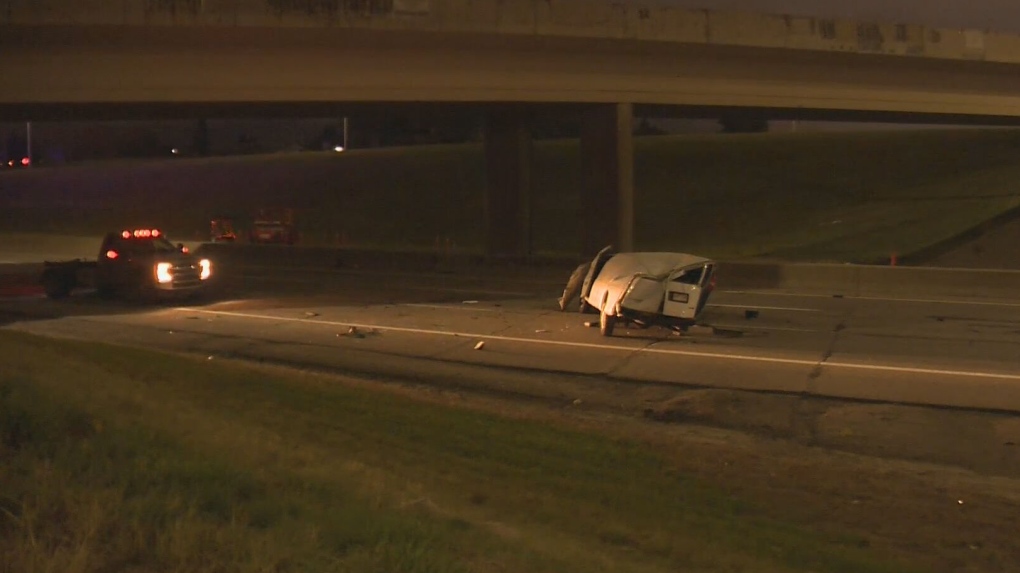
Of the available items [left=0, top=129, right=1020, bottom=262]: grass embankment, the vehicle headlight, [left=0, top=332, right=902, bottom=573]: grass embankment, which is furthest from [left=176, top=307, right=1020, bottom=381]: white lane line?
[left=0, top=129, right=1020, bottom=262]: grass embankment

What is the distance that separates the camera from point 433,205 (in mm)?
69625

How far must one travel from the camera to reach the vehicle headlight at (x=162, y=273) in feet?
86.0

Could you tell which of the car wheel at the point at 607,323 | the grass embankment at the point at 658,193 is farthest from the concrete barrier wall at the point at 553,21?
the car wheel at the point at 607,323

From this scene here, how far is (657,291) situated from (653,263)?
0.61m

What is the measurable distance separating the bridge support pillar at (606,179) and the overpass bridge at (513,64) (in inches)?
2.1

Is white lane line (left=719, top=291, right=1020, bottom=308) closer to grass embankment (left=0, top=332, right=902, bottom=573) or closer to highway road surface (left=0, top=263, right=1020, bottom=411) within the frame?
highway road surface (left=0, top=263, right=1020, bottom=411)

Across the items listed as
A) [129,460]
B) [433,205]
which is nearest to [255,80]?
[129,460]

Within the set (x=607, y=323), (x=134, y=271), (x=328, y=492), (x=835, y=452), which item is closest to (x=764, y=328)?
(x=607, y=323)

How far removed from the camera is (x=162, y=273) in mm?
26234

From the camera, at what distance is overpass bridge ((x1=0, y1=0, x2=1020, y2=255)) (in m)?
25.5

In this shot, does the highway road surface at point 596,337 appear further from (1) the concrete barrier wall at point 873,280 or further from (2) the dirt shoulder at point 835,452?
(1) the concrete barrier wall at point 873,280

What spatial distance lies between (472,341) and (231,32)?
11139mm

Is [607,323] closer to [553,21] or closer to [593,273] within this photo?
[593,273]

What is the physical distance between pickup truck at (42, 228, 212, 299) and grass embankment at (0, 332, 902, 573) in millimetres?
13728
